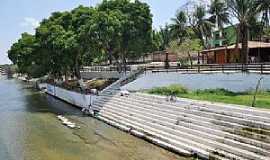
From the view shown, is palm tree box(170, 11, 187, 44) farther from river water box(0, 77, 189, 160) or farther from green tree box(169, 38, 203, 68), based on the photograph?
river water box(0, 77, 189, 160)

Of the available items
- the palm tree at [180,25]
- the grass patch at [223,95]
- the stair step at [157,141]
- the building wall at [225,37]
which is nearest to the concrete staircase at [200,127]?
the stair step at [157,141]

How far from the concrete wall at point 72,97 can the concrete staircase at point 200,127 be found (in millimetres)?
9010

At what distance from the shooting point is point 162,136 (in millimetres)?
24203

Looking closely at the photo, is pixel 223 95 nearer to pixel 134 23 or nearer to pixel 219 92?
pixel 219 92

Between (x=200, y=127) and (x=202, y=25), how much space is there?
50.1m

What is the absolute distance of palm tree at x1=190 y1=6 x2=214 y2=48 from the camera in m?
69.2

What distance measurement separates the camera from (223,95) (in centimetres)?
2919

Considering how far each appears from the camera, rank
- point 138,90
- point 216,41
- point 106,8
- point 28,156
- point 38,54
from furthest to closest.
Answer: point 216,41 → point 38,54 → point 106,8 → point 138,90 → point 28,156

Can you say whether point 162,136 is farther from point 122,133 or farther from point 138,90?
point 138,90

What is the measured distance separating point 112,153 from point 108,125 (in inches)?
359

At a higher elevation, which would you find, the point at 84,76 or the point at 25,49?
the point at 25,49

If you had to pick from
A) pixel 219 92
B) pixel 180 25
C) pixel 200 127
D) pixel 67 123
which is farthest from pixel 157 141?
pixel 180 25

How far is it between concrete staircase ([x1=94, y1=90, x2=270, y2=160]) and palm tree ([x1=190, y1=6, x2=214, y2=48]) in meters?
39.9

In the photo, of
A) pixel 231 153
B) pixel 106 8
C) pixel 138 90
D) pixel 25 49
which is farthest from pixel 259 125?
pixel 25 49
